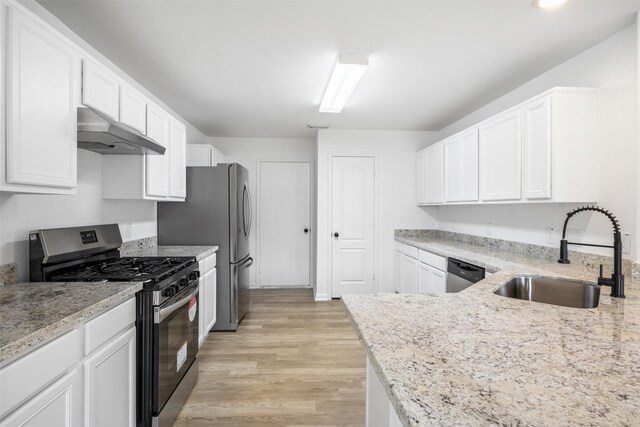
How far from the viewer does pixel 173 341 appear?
1.91 meters

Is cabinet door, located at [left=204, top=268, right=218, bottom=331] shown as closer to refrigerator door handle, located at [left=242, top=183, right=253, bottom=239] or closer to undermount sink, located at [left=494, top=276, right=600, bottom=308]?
refrigerator door handle, located at [left=242, top=183, right=253, bottom=239]

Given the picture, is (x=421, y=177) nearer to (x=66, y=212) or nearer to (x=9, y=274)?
(x=66, y=212)

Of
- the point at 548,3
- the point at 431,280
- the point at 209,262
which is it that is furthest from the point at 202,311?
the point at 548,3

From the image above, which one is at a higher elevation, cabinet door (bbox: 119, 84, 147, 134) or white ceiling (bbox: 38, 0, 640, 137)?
white ceiling (bbox: 38, 0, 640, 137)

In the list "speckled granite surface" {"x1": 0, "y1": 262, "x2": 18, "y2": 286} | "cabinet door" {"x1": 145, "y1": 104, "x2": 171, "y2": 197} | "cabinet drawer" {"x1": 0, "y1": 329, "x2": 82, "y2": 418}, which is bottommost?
"cabinet drawer" {"x1": 0, "y1": 329, "x2": 82, "y2": 418}

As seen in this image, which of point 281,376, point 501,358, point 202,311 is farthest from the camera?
point 202,311

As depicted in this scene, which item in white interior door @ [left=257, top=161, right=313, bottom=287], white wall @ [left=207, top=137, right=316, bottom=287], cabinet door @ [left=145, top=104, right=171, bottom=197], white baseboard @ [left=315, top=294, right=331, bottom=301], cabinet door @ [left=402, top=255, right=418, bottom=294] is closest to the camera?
cabinet door @ [left=145, top=104, right=171, bottom=197]

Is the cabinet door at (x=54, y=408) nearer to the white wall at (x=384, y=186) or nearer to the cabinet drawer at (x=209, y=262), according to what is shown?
the cabinet drawer at (x=209, y=262)

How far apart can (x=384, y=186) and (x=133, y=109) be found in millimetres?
3291

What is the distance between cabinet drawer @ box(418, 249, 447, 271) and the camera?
10.0 feet

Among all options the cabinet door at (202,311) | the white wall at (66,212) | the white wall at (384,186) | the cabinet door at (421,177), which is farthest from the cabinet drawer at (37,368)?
the cabinet door at (421,177)

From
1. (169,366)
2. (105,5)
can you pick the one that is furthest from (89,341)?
(105,5)

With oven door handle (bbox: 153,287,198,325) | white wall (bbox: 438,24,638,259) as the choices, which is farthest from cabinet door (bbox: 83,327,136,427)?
white wall (bbox: 438,24,638,259)

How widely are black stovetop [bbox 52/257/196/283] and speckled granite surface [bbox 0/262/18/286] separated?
16 cm
